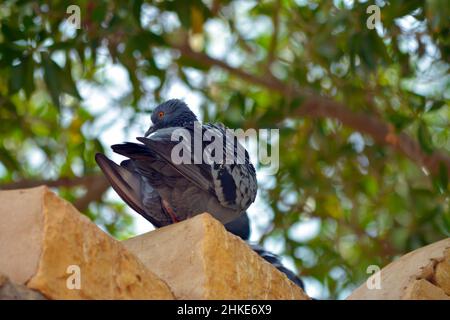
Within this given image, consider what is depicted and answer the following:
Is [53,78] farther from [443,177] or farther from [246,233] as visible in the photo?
[443,177]

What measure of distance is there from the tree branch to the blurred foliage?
94 mm

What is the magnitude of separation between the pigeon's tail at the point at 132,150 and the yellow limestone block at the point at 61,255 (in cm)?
76

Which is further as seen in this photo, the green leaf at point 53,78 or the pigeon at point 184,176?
the green leaf at point 53,78

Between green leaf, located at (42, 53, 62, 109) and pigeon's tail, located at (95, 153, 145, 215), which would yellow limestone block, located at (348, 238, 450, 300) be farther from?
green leaf, located at (42, 53, 62, 109)

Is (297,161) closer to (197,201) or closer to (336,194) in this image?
(336,194)

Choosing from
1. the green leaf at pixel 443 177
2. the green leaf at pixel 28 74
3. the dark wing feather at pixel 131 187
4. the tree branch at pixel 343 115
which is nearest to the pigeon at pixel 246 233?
the dark wing feather at pixel 131 187

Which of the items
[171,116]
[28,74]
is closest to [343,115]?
[28,74]

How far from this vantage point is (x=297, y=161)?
1056 cm

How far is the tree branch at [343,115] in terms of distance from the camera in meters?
9.45

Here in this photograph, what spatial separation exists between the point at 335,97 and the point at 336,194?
3.88ft

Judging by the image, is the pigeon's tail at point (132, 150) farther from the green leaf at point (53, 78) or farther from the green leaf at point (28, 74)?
the green leaf at point (28, 74)

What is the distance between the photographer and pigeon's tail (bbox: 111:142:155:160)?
17.4 ft

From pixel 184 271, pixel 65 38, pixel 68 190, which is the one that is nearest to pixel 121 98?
pixel 68 190

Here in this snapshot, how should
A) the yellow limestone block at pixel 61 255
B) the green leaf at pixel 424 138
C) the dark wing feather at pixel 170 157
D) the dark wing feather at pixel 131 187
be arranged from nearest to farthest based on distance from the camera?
the yellow limestone block at pixel 61 255 → the dark wing feather at pixel 170 157 → the dark wing feather at pixel 131 187 → the green leaf at pixel 424 138
